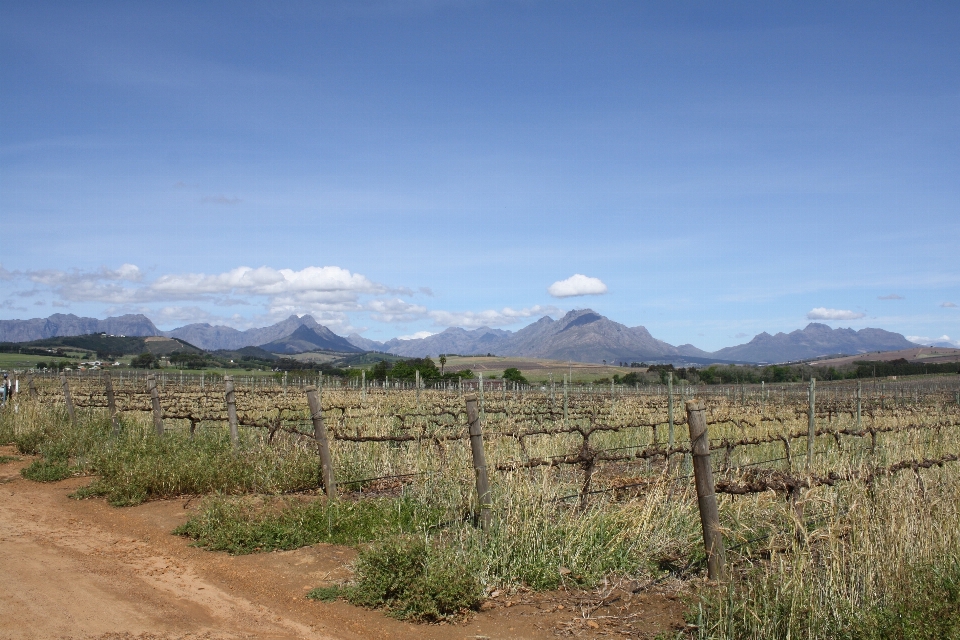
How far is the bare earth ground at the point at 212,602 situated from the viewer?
5.05 m

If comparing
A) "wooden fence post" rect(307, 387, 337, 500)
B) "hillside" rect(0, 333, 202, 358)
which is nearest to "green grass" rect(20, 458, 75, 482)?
"wooden fence post" rect(307, 387, 337, 500)

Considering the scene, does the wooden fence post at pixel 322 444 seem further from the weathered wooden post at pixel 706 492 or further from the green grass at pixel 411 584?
the weathered wooden post at pixel 706 492

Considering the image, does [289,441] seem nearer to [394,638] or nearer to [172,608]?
[172,608]

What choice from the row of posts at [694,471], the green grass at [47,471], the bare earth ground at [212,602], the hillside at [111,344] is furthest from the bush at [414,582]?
the hillside at [111,344]

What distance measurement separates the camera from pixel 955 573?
16.1 ft

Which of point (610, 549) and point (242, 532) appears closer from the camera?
point (610, 549)

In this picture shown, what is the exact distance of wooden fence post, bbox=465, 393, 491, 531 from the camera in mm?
6461

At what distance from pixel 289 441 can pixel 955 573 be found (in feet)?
27.5

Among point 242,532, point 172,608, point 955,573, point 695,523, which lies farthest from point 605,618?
point 242,532

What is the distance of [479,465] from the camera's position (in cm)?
659

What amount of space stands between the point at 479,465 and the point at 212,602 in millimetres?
2453

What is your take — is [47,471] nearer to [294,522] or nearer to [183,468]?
[183,468]

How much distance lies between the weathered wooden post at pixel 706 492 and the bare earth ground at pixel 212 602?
0.49 metres

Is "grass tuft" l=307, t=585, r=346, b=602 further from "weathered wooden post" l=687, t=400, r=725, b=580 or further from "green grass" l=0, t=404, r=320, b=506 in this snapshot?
"weathered wooden post" l=687, t=400, r=725, b=580
